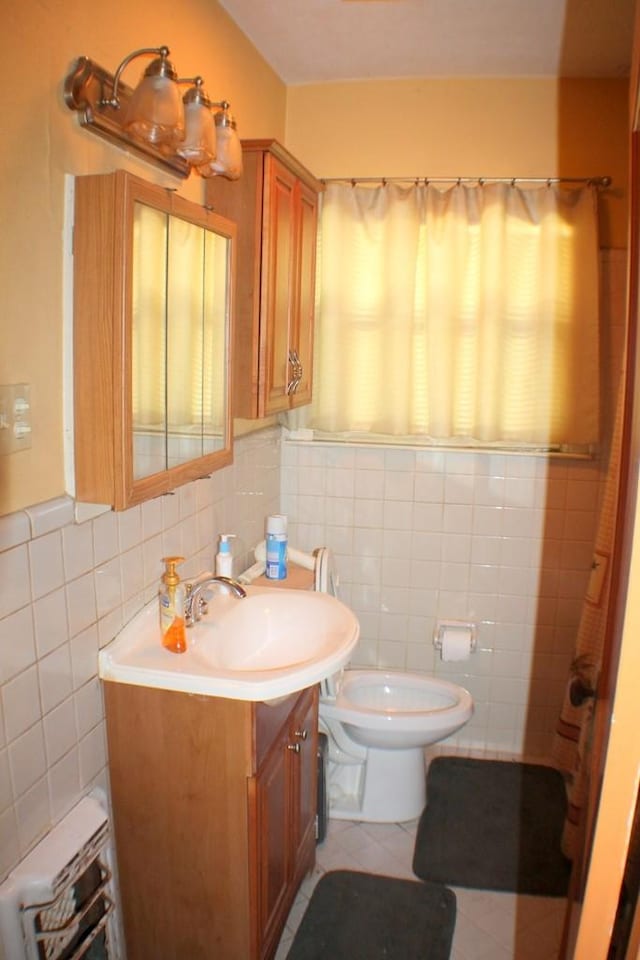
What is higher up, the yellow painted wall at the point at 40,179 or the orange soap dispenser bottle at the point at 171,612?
the yellow painted wall at the point at 40,179

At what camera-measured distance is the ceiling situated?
76.7 inches

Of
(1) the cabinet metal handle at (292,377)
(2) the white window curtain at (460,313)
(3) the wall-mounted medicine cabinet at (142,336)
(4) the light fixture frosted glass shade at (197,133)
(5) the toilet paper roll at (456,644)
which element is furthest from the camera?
Result: (5) the toilet paper roll at (456,644)

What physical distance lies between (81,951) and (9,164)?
56.0 inches

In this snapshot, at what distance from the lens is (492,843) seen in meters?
2.30

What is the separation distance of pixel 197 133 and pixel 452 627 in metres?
1.97

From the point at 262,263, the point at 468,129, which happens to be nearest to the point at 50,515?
the point at 262,263

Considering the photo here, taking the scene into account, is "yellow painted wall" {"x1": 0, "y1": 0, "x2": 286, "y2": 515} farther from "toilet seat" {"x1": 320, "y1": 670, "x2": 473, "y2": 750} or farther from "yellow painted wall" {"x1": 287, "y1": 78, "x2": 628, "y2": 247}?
"toilet seat" {"x1": 320, "y1": 670, "x2": 473, "y2": 750}

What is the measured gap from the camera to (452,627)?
267 centimetres

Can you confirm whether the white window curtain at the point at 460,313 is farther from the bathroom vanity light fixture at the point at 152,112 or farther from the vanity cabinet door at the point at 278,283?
the bathroom vanity light fixture at the point at 152,112

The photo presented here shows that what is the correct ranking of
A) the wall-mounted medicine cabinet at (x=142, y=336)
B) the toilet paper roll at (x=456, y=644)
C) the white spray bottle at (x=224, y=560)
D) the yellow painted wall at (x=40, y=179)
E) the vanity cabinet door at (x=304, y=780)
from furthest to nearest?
the toilet paper roll at (x=456, y=644) → the white spray bottle at (x=224, y=560) → the vanity cabinet door at (x=304, y=780) → the wall-mounted medicine cabinet at (x=142, y=336) → the yellow painted wall at (x=40, y=179)

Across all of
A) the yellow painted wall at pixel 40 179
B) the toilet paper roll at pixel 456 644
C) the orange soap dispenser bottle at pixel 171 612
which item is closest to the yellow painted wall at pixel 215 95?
the yellow painted wall at pixel 40 179

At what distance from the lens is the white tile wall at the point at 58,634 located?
117 cm

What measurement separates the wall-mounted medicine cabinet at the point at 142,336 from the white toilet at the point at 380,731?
0.88 metres

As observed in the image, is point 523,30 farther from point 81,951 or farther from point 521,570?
point 81,951
